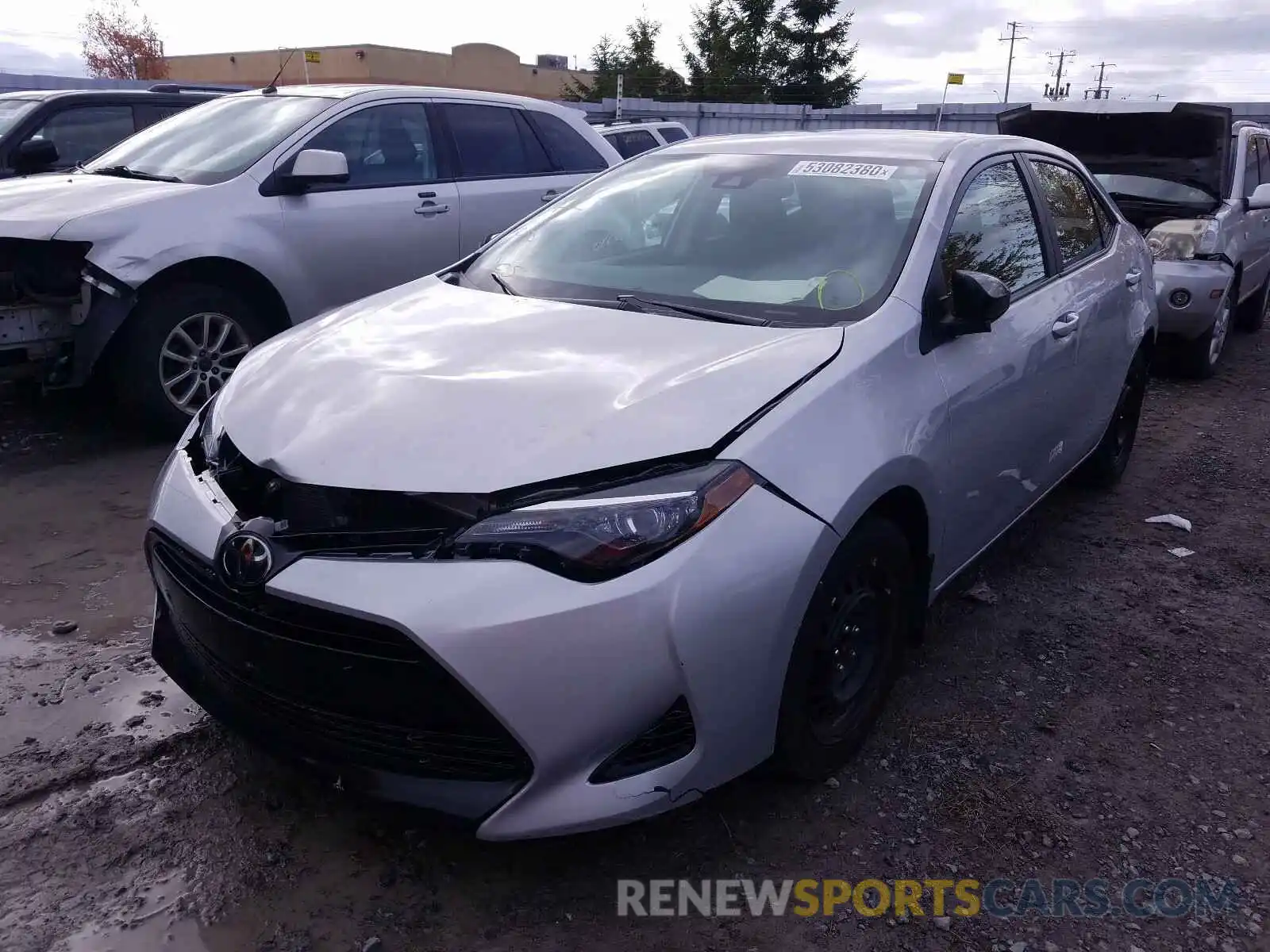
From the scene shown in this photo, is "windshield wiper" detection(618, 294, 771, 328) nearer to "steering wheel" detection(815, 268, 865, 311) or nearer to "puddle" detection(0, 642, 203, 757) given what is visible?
"steering wheel" detection(815, 268, 865, 311)

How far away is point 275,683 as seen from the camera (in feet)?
7.52

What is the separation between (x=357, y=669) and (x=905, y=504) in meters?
1.51

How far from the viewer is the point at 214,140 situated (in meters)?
5.83

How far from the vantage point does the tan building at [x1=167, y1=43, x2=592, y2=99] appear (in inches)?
1602

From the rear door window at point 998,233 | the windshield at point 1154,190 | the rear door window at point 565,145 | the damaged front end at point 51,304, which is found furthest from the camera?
the windshield at point 1154,190

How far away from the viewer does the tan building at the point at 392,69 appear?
40.7 metres

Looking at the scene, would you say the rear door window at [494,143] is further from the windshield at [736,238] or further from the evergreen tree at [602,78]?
the evergreen tree at [602,78]

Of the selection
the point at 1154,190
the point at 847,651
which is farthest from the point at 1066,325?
the point at 1154,190

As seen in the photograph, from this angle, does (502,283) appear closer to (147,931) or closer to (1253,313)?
(147,931)

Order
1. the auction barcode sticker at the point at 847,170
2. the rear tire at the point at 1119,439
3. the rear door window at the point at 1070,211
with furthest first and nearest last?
the rear tire at the point at 1119,439 → the rear door window at the point at 1070,211 → the auction barcode sticker at the point at 847,170

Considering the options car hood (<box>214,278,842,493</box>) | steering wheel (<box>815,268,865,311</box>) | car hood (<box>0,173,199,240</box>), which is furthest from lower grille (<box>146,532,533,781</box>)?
car hood (<box>0,173,199,240</box>)

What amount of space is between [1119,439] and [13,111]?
25.8 feet

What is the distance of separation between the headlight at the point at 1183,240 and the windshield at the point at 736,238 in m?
4.86

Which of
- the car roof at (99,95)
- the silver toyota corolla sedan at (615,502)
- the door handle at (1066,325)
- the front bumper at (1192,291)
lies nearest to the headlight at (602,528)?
the silver toyota corolla sedan at (615,502)
